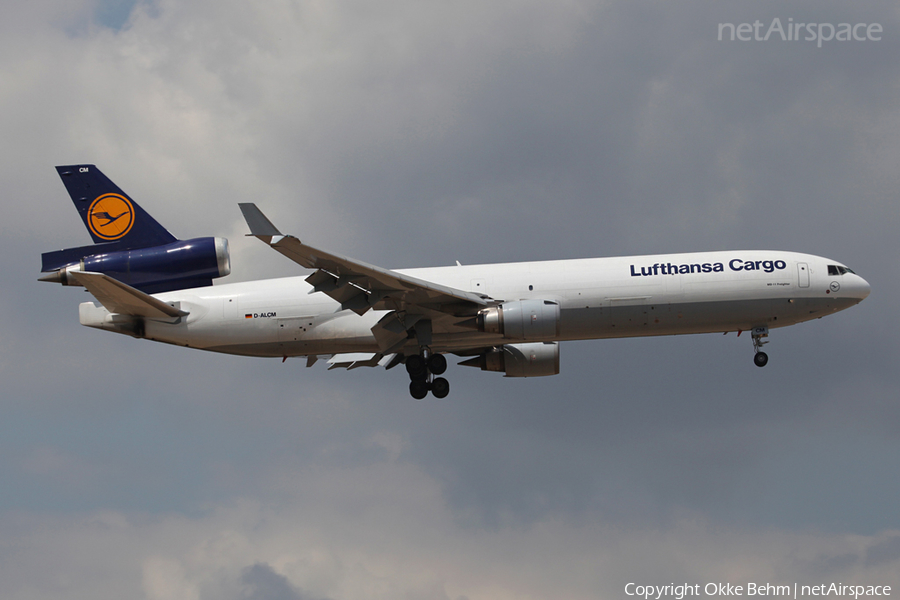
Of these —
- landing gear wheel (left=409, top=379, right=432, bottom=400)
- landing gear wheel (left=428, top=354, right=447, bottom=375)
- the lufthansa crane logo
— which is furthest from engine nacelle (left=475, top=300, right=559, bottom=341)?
the lufthansa crane logo

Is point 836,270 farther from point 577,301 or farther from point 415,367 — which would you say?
point 415,367

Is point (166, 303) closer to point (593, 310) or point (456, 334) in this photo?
point (456, 334)

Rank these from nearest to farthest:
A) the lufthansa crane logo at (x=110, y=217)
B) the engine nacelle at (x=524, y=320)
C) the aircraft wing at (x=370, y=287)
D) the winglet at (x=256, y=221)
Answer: the winglet at (x=256, y=221)
the aircraft wing at (x=370, y=287)
the engine nacelle at (x=524, y=320)
the lufthansa crane logo at (x=110, y=217)

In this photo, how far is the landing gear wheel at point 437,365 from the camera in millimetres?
38031

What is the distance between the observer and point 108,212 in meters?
39.6

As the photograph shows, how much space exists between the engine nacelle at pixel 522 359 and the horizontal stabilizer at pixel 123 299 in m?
12.7

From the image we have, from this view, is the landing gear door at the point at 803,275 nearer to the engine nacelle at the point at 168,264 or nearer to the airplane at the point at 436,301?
the airplane at the point at 436,301

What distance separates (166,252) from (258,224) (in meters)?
9.73

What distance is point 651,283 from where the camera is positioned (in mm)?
36688

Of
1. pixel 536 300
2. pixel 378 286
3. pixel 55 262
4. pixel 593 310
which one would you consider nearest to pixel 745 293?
pixel 593 310

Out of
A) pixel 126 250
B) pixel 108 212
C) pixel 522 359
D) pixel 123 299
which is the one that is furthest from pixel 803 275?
pixel 108 212

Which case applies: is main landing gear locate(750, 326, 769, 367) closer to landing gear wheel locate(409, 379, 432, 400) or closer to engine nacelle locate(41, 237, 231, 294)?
landing gear wheel locate(409, 379, 432, 400)

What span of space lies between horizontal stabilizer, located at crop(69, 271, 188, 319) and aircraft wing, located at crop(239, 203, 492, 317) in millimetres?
6538

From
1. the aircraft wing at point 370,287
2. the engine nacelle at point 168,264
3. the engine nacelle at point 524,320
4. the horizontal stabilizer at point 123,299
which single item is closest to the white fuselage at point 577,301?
the horizontal stabilizer at point 123,299
